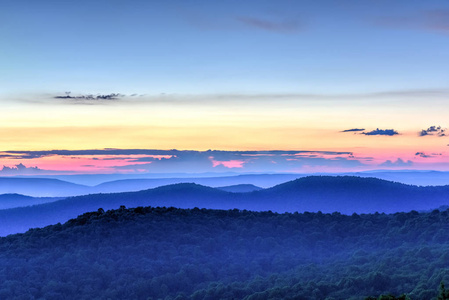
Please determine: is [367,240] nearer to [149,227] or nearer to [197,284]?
[197,284]

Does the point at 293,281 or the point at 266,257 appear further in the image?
the point at 266,257

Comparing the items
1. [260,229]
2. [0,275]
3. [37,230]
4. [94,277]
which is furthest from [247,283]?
[37,230]

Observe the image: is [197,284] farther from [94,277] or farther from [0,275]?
[0,275]

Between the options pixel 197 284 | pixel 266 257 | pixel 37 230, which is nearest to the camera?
pixel 197 284

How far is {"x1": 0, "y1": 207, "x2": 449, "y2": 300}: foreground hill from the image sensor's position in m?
74.8

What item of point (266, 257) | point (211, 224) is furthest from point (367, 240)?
point (211, 224)

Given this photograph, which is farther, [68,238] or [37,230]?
[37,230]

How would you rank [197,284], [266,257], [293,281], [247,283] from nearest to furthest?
[293,281]
[247,283]
[197,284]
[266,257]

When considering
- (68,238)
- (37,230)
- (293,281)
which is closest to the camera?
(293,281)

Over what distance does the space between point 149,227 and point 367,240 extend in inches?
2036

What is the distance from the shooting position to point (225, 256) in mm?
112938

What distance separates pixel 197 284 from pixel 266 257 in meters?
19.8

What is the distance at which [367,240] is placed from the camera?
114 m

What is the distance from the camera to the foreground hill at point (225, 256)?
74812 millimetres
